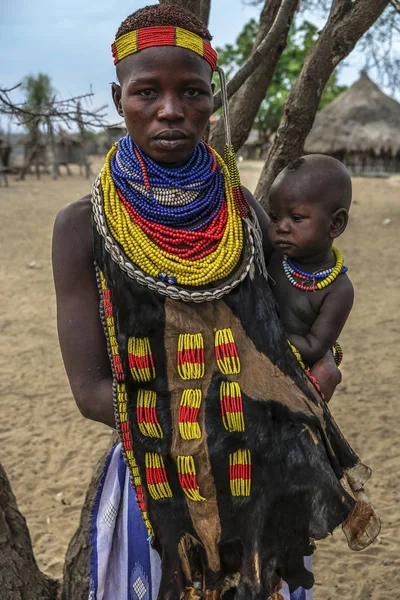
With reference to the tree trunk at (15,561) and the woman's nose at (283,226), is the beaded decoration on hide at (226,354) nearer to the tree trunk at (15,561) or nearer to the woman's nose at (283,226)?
the woman's nose at (283,226)

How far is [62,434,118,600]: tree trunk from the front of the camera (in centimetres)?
236

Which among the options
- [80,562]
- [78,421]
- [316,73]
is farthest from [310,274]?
[78,421]

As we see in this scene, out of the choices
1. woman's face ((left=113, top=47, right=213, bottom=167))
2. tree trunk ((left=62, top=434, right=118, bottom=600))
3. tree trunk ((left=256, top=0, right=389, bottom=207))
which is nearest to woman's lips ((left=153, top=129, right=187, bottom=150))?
woman's face ((left=113, top=47, right=213, bottom=167))

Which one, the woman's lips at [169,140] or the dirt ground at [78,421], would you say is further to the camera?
the dirt ground at [78,421]

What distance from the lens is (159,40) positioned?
1.30 meters

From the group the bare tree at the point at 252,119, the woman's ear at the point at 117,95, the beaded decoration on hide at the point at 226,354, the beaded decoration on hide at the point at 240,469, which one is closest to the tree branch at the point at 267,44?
the bare tree at the point at 252,119

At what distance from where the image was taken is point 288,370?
144 cm

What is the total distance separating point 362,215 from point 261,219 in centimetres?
1285

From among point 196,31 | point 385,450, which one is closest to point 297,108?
point 196,31

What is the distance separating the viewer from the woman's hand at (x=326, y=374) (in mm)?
1537

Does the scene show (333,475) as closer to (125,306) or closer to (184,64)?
(125,306)

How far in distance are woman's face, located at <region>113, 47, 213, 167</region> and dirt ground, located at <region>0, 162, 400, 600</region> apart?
7.82 ft

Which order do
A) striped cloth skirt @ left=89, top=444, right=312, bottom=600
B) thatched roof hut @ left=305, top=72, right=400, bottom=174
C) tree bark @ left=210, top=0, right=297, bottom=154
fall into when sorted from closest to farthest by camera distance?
striped cloth skirt @ left=89, top=444, right=312, bottom=600 < tree bark @ left=210, top=0, right=297, bottom=154 < thatched roof hut @ left=305, top=72, right=400, bottom=174

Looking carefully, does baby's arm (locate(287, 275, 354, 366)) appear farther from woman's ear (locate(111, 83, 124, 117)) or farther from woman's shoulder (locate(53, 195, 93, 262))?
woman's ear (locate(111, 83, 124, 117))
